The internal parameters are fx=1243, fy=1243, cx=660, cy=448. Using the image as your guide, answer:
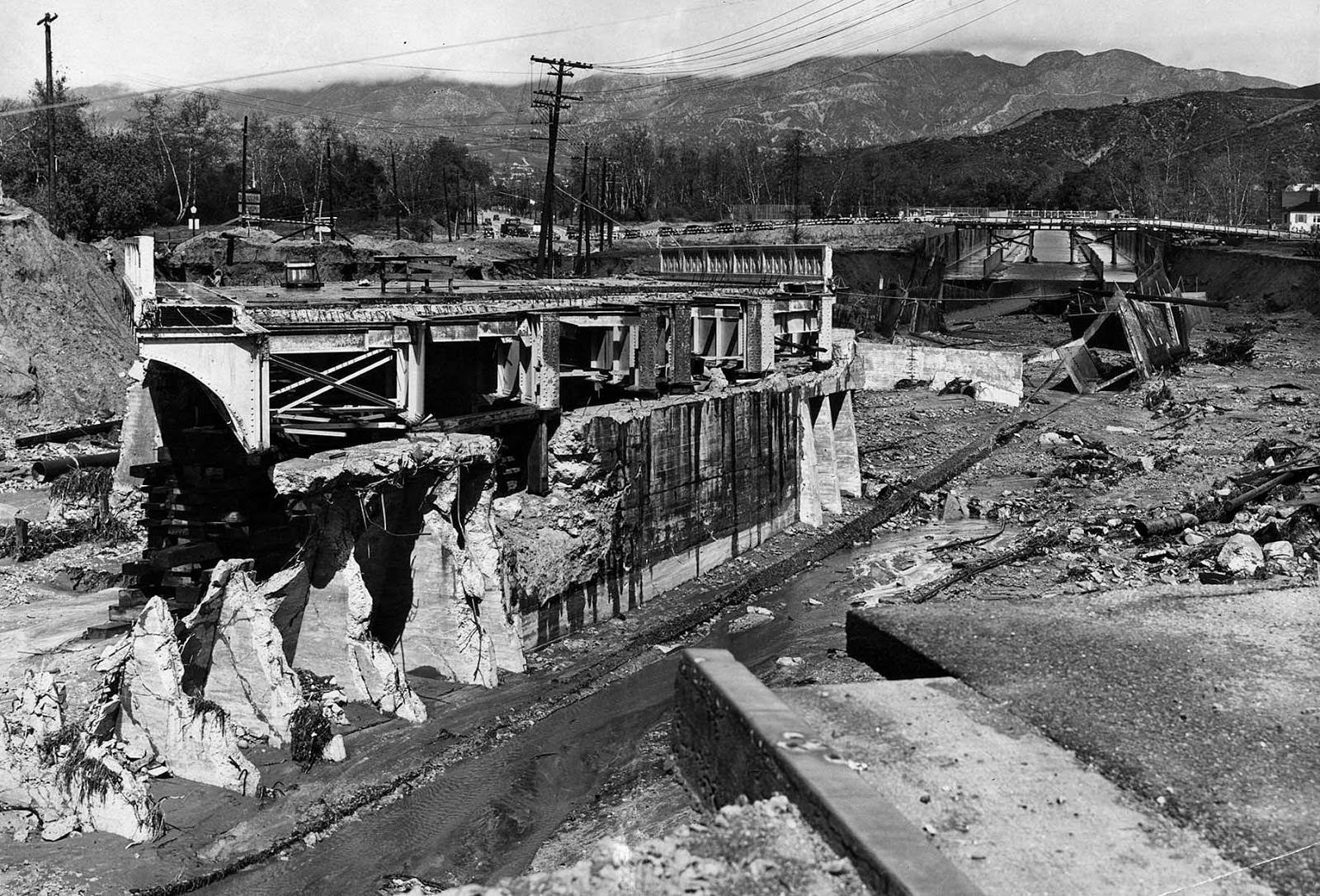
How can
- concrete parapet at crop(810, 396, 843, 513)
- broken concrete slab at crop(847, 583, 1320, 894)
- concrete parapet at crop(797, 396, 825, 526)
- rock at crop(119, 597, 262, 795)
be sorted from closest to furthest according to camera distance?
broken concrete slab at crop(847, 583, 1320, 894) → rock at crop(119, 597, 262, 795) → concrete parapet at crop(797, 396, 825, 526) → concrete parapet at crop(810, 396, 843, 513)

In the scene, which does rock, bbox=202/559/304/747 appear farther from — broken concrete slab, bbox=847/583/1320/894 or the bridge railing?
broken concrete slab, bbox=847/583/1320/894

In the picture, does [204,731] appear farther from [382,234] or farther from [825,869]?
[382,234]

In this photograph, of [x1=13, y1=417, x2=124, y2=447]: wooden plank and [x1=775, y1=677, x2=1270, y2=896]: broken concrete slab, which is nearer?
[x1=775, y1=677, x2=1270, y2=896]: broken concrete slab

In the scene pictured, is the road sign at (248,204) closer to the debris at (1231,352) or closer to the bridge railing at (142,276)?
the bridge railing at (142,276)

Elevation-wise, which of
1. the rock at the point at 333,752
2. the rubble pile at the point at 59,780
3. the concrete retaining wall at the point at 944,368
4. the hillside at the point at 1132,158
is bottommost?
the rock at the point at 333,752

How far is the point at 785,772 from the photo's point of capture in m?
7.11

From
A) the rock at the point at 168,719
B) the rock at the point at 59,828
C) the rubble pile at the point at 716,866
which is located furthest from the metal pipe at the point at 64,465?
the rubble pile at the point at 716,866

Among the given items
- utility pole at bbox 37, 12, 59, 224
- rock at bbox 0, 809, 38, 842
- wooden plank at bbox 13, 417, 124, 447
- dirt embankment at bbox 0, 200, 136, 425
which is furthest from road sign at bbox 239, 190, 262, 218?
rock at bbox 0, 809, 38, 842

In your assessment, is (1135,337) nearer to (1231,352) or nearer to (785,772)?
(1231,352)

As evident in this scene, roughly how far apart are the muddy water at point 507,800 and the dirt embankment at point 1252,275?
43.4 metres

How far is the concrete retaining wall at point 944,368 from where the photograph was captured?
39.2m

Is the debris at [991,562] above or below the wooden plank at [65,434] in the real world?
below

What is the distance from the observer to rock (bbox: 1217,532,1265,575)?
1664 centimetres

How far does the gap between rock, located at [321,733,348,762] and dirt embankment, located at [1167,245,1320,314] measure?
49.8 meters
